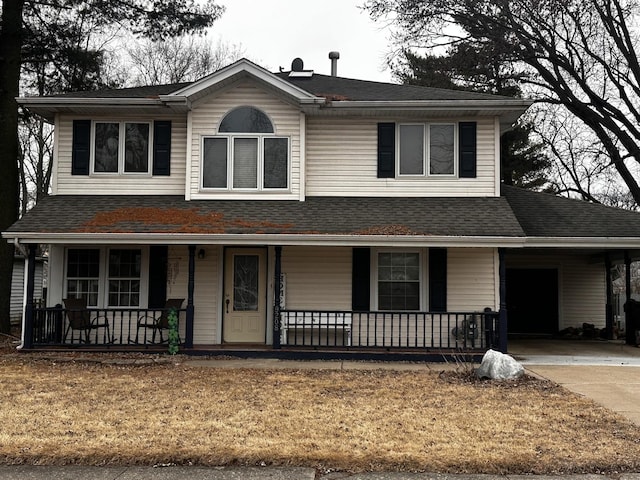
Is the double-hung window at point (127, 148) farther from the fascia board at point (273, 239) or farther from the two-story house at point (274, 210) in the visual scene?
the fascia board at point (273, 239)

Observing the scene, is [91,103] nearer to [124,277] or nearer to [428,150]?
[124,277]

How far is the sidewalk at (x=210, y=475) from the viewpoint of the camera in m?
5.09

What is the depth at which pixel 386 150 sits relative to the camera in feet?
43.2

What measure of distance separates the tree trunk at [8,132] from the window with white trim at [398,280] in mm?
9330

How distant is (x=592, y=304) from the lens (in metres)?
17.0

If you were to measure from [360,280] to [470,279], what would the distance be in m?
2.32

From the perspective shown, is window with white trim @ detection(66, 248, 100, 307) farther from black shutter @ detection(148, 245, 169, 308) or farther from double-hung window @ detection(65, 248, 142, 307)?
black shutter @ detection(148, 245, 169, 308)

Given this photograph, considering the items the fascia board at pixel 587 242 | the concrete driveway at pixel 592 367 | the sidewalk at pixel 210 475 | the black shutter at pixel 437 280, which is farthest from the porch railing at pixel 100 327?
the fascia board at pixel 587 242

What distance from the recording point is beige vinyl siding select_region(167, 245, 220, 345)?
12945 millimetres

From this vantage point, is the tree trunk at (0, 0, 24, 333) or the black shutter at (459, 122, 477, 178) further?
the tree trunk at (0, 0, 24, 333)

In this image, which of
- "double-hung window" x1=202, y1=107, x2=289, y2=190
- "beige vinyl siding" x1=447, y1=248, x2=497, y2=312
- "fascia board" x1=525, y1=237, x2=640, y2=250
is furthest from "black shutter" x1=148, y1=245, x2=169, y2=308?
"fascia board" x1=525, y1=237, x2=640, y2=250

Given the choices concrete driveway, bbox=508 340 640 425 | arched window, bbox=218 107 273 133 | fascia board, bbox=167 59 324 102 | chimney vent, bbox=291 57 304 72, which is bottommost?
concrete driveway, bbox=508 340 640 425

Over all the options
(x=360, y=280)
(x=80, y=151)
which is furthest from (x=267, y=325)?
(x=80, y=151)

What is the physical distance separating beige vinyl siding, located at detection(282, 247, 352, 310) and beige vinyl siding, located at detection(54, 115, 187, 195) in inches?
119
